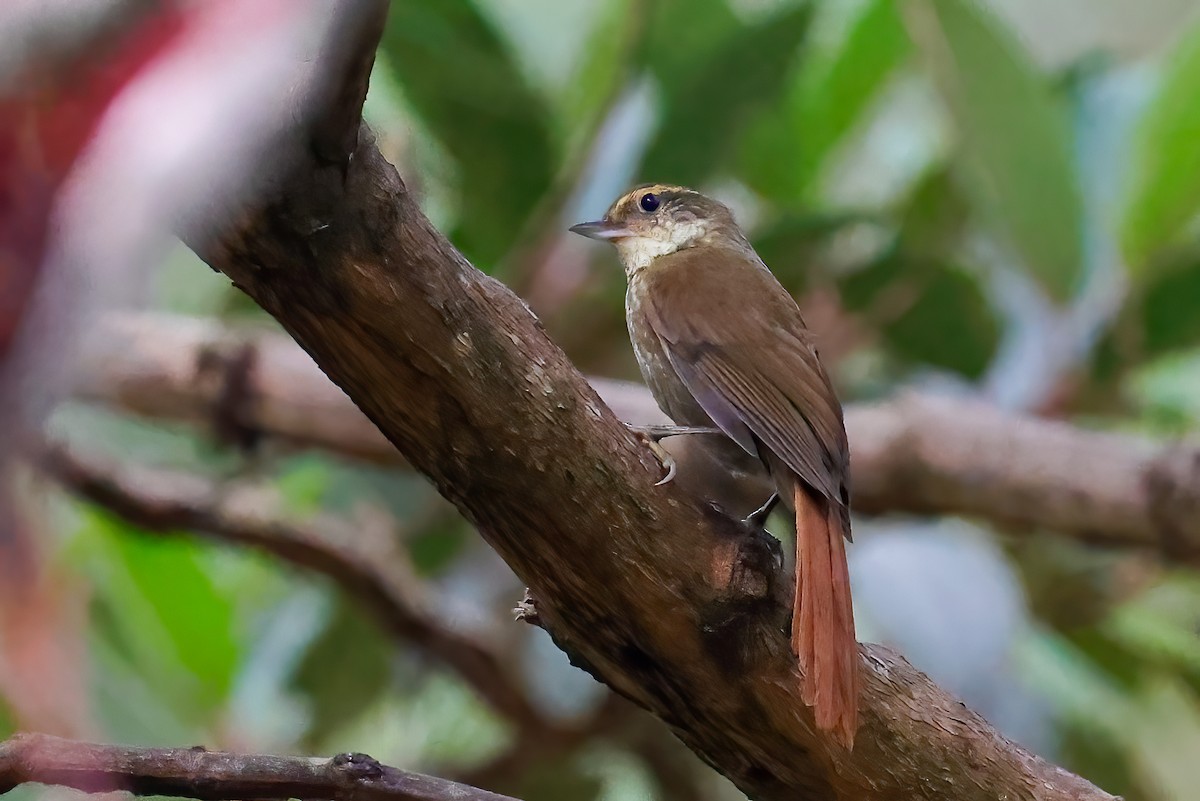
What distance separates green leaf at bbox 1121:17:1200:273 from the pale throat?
109 centimetres

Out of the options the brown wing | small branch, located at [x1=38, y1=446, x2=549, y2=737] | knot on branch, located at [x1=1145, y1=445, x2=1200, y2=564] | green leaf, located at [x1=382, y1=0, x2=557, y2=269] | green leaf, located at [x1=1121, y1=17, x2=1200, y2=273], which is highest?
green leaf, located at [x1=1121, y1=17, x2=1200, y2=273]

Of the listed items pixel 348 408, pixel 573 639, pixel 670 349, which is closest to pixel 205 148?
pixel 573 639

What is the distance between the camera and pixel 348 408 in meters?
2.11

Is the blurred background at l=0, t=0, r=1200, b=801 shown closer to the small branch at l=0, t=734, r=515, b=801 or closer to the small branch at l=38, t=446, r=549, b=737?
the small branch at l=38, t=446, r=549, b=737

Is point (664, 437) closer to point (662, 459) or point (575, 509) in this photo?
point (662, 459)

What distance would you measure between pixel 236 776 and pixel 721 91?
164 cm

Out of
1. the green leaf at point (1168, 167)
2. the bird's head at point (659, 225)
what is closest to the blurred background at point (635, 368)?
the green leaf at point (1168, 167)

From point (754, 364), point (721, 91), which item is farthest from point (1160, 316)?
point (754, 364)

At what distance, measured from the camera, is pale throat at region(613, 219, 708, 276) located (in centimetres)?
172

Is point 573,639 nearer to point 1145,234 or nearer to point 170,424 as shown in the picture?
point 170,424

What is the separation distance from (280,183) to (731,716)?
588mm

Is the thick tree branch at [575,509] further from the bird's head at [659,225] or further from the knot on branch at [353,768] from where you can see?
the bird's head at [659,225]

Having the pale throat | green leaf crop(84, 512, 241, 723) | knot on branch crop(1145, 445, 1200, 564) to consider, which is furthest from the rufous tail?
green leaf crop(84, 512, 241, 723)

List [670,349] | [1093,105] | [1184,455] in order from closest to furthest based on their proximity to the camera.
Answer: [670,349], [1184,455], [1093,105]
